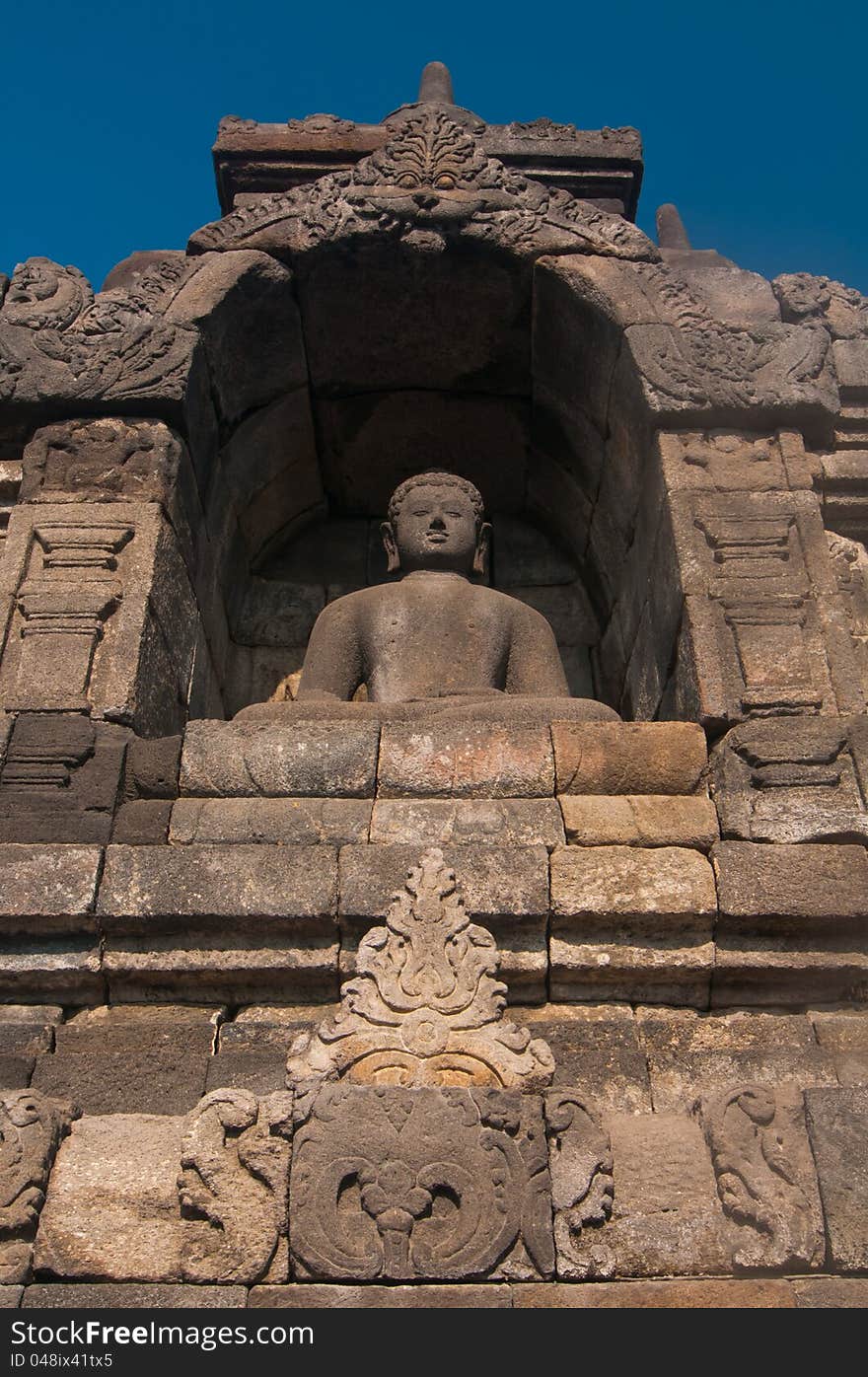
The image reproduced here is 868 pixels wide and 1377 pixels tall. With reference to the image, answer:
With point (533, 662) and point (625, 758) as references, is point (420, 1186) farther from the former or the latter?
point (533, 662)

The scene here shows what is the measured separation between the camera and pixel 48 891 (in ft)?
16.7

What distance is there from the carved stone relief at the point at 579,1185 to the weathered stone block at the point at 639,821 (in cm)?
140

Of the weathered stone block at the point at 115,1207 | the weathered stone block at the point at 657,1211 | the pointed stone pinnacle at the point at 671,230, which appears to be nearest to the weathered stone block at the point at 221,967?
the weathered stone block at the point at 115,1207

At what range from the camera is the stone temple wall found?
387cm

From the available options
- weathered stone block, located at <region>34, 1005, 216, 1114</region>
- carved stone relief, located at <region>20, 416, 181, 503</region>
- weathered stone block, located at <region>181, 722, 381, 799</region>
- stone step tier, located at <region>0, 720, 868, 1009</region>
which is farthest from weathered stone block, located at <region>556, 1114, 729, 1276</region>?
carved stone relief, located at <region>20, 416, 181, 503</region>

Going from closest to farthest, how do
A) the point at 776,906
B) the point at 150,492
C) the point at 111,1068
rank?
the point at 111,1068 → the point at 776,906 → the point at 150,492

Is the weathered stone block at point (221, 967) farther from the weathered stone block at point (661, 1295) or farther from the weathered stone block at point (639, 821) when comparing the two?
the weathered stone block at point (661, 1295)

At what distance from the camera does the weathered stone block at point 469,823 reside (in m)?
5.32

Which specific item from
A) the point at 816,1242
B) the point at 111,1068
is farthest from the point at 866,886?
the point at 111,1068

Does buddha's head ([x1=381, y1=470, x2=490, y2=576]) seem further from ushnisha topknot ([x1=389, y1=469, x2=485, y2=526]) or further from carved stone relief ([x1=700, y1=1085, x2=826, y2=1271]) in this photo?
carved stone relief ([x1=700, y1=1085, x2=826, y2=1271])

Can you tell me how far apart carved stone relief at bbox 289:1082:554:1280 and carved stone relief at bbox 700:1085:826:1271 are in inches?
22.2

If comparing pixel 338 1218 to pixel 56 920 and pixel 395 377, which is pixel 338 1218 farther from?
pixel 395 377
